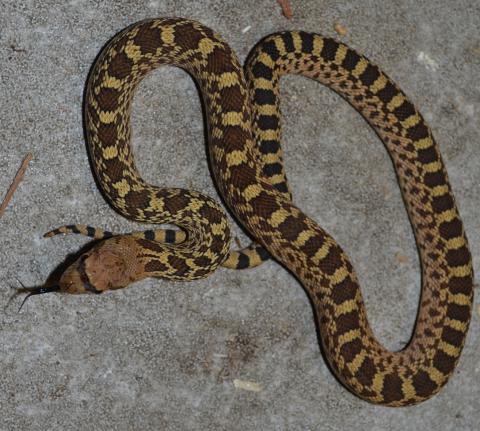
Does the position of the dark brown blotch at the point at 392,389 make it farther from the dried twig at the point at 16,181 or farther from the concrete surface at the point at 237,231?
the dried twig at the point at 16,181

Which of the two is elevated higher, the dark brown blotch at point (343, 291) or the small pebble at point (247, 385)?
the dark brown blotch at point (343, 291)

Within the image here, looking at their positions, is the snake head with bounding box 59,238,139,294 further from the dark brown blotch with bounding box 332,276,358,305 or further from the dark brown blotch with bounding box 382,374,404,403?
the dark brown blotch with bounding box 382,374,404,403

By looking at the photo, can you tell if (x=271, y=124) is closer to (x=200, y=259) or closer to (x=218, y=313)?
(x=200, y=259)

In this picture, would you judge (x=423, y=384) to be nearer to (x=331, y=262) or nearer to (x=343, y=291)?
(x=343, y=291)

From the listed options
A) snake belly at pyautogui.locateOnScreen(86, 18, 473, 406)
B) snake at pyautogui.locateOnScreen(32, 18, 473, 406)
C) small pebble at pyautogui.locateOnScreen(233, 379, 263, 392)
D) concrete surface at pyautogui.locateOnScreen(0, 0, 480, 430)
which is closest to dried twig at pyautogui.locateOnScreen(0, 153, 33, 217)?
concrete surface at pyautogui.locateOnScreen(0, 0, 480, 430)

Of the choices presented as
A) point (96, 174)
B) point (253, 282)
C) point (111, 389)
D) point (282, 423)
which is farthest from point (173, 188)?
point (282, 423)

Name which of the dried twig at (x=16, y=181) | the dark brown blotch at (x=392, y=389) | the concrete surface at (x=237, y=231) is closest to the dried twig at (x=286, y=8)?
the concrete surface at (x=237, y=231)
